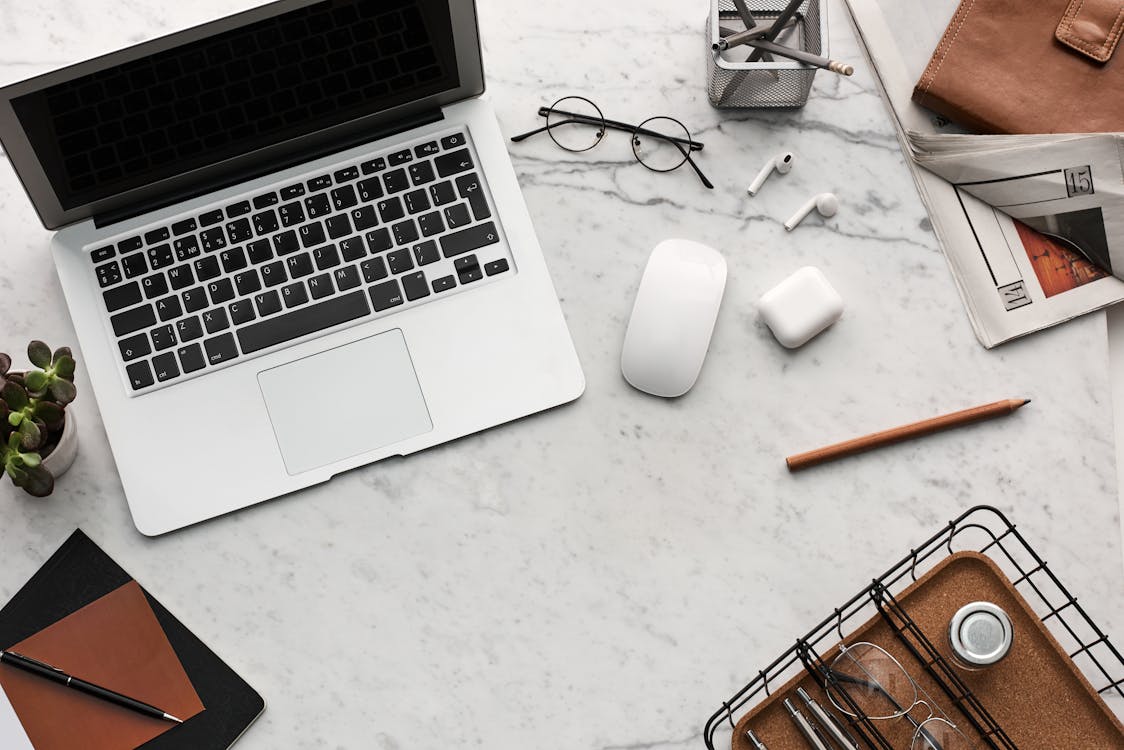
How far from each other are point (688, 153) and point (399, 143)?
303mm

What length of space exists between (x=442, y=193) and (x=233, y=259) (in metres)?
0.22

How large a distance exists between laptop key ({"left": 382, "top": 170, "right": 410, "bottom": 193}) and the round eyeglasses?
0.13 metres

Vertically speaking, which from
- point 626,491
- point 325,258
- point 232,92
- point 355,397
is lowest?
point 626,491

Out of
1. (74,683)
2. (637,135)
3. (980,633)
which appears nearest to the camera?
(980,633)

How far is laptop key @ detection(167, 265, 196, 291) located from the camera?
36.2 inches

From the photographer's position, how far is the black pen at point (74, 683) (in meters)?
0.89

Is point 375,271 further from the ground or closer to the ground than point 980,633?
further from the ground

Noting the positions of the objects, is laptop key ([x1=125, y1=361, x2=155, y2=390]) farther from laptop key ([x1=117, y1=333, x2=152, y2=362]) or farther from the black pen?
the black pen

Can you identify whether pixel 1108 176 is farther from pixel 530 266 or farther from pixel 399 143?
pixel 399 143

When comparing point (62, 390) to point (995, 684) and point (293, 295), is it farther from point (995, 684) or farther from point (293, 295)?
point (995, 684)

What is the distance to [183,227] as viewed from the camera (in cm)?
93

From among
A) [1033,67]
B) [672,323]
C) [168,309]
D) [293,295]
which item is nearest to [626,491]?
[672,323]

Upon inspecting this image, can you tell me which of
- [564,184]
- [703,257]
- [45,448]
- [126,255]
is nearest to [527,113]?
[564,184]

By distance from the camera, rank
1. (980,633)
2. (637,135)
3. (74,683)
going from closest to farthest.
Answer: (980,633), (74,683), (637,135)
